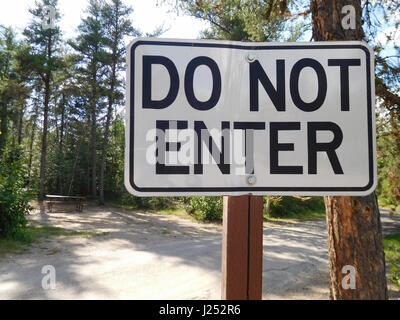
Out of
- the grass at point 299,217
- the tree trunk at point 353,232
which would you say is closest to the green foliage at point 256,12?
the tree trunk at point 353,232

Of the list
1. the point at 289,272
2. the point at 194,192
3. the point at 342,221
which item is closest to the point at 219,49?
the point at 194,192

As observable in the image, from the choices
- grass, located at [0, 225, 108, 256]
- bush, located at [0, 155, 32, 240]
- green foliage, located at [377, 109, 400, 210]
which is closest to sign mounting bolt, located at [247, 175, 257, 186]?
green foliage, located at [377, 109, 400, 210]

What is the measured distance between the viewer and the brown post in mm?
1147

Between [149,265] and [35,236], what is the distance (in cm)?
471

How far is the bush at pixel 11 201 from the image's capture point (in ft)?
26.5

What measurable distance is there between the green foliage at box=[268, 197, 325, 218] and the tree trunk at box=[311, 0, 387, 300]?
14425 mm

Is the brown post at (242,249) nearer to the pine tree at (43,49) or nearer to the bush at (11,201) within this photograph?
the bush at (11,201)

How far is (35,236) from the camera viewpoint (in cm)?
932

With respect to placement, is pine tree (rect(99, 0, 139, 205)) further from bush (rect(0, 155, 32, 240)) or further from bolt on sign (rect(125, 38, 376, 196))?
bolt on sign (rect(125, 38, 376, 196))

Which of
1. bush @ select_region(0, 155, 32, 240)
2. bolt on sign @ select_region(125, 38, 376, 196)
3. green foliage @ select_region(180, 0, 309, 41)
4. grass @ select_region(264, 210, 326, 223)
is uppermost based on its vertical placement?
green foliage @ select_region(180, 0, 309, 41)

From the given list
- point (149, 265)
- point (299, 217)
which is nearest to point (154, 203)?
point (299, 217)

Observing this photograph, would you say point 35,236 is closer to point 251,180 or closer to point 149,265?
point 149,265

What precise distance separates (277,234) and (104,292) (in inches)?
323

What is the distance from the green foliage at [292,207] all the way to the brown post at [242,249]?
50.1 feet
